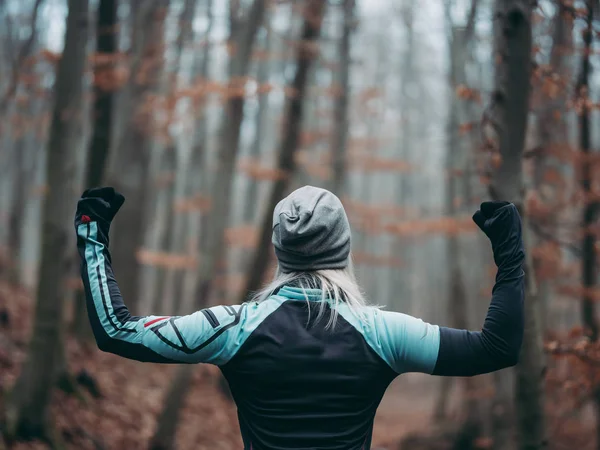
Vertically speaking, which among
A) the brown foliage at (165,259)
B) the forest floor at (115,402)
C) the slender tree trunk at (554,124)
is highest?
the slender tree trunk at (554,124)

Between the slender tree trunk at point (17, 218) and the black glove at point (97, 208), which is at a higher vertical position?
the slender tree trunk at point (17, 218)

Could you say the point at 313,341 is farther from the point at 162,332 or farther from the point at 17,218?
the point at 17,218

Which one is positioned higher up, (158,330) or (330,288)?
(330,288)

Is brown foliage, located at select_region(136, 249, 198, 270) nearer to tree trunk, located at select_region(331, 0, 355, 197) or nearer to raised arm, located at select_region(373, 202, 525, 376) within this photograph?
tree trunk, located at select_region(331, 0, 355, 197)

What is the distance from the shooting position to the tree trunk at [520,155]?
16.0 ft

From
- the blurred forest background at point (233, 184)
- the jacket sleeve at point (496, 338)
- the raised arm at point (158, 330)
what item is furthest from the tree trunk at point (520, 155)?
the raised arm at point (158, 330)

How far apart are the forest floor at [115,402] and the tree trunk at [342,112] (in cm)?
510

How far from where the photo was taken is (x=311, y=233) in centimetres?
244

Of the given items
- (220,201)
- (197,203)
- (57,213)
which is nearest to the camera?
(57,213)

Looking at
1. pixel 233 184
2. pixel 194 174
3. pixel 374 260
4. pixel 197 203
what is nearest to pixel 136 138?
pixel 233 184

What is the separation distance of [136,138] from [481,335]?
11.0 metres

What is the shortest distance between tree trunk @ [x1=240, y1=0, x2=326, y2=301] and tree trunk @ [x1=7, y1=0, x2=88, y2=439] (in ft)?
16.7

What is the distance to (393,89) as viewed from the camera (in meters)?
34.6

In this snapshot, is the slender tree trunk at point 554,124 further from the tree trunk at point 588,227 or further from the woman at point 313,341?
the woman at point 313,341
